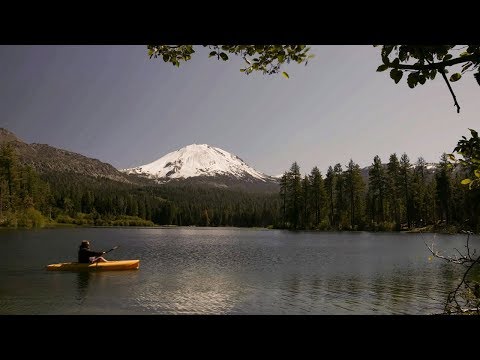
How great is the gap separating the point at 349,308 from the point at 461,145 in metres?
13.5

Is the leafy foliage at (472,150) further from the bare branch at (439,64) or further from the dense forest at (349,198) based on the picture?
the dense forest at (349,198)

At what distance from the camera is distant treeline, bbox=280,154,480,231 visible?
80688 mm

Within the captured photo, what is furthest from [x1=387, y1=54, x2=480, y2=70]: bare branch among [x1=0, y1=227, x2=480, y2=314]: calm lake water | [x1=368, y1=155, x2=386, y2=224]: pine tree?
[x1=368, y1=155, x2=386, y2=224]: pine tree

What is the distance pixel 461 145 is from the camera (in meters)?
4.39

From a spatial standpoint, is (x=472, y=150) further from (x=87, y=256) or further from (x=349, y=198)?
(x=349, y=198)

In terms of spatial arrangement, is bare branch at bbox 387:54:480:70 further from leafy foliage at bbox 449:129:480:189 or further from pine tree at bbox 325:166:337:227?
pine tree at bbox 325:166:337:227

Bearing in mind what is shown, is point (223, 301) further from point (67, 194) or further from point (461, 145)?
point (67, 194)

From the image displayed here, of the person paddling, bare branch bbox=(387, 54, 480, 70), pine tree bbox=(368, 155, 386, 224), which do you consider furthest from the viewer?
pine tree bbox=(368, 155, 386, 224)

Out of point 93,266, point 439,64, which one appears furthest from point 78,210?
point 439,64

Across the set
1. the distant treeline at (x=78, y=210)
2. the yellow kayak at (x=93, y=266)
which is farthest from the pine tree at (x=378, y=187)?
the yellow kayak at (x=93, y=266)

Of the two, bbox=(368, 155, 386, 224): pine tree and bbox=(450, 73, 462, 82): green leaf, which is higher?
bbox=(368, 155, 386, 224): pine tree

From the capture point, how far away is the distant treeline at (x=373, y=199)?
80688mm

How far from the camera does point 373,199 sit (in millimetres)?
91125
